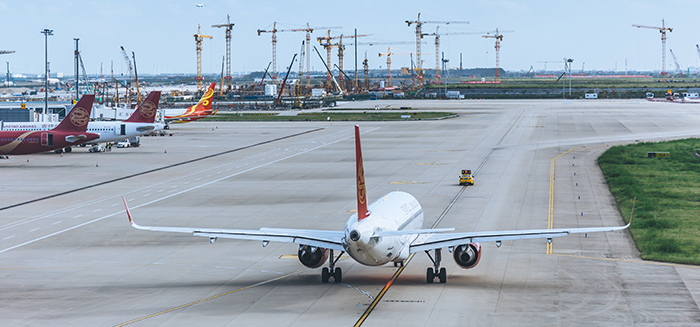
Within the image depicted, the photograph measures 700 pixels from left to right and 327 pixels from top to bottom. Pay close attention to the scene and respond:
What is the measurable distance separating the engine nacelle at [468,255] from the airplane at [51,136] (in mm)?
60929

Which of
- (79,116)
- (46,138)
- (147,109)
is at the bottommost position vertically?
(46,138)

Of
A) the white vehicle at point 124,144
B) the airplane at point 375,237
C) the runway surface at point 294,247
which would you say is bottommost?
the runway surface at point 294,247

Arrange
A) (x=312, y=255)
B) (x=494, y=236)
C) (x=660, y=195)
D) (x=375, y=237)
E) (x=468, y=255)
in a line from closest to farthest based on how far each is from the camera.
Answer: (x=375, y=237)
(x=494, y=236)
(x=468, y=255)
(x=312, y=255)
(x=660, y=195)

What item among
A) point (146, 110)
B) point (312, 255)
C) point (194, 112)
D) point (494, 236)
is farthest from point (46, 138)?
point (194, 112)

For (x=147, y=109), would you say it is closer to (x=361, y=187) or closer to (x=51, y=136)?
(x=51, y=136)

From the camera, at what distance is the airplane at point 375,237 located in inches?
1115

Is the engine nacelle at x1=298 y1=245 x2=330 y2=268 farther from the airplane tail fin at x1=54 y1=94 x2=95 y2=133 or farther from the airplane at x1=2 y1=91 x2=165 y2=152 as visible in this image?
the airplane at x1=2 y1=91 x2=165 y2=152

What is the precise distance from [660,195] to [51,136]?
6219cm

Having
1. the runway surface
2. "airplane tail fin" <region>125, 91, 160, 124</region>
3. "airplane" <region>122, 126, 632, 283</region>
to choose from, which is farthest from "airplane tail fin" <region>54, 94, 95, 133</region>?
"airplane" <region>122, 126, 632, 283</region>

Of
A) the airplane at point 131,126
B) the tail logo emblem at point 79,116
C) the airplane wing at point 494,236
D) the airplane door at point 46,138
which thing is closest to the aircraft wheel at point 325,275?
the airplane wing at point 494,236

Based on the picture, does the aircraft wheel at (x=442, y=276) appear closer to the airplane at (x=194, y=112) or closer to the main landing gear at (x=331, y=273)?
the main landing gear at (x=331, y=273)

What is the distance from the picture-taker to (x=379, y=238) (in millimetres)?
→ 28688

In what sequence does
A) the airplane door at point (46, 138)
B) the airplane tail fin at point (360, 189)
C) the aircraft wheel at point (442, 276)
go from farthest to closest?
the airplane door at point (46, 138) → the aircraft wheel at point (442, 276) → the airplane tail fin at point (360, 189)

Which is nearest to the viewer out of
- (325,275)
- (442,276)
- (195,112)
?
(442,276)
